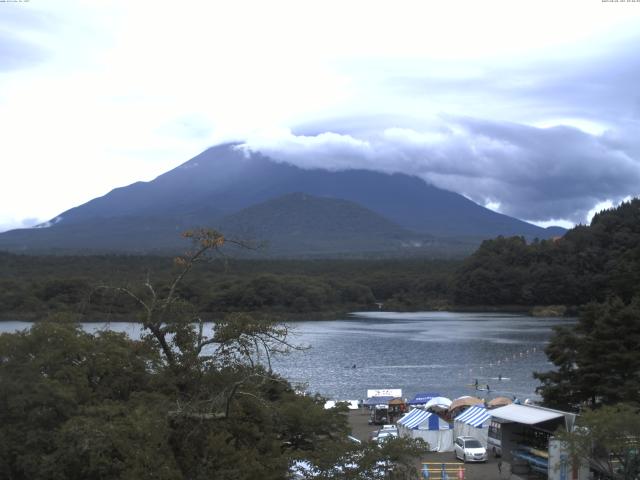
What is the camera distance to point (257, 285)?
75.5m

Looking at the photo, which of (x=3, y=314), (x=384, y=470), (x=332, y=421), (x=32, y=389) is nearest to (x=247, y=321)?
(x=384, y=470)

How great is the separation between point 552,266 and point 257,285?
30828mm

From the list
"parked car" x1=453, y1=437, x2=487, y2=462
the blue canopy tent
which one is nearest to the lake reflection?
the blue canopy tent

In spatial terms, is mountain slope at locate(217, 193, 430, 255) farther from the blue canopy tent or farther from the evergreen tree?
the evergreen tree

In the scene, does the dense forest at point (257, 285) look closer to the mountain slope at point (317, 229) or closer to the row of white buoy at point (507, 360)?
the row of white buoy at point (507, 360)

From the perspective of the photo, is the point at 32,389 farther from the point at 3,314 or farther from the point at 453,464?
the point at 3,314

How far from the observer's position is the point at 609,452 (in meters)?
12.2

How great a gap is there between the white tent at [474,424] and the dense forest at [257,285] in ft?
121

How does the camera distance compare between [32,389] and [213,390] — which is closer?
[213,390]

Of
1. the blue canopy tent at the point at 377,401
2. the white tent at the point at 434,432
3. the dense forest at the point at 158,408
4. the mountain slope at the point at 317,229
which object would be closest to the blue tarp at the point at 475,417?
the white tent at the point at 434,432

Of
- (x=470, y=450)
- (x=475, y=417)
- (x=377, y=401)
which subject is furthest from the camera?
(x=377, y=401)

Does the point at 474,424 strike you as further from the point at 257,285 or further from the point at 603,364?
the point at 257,285

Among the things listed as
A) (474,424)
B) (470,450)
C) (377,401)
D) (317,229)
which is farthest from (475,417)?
(317,229)

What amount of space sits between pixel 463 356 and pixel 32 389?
37333 mm
